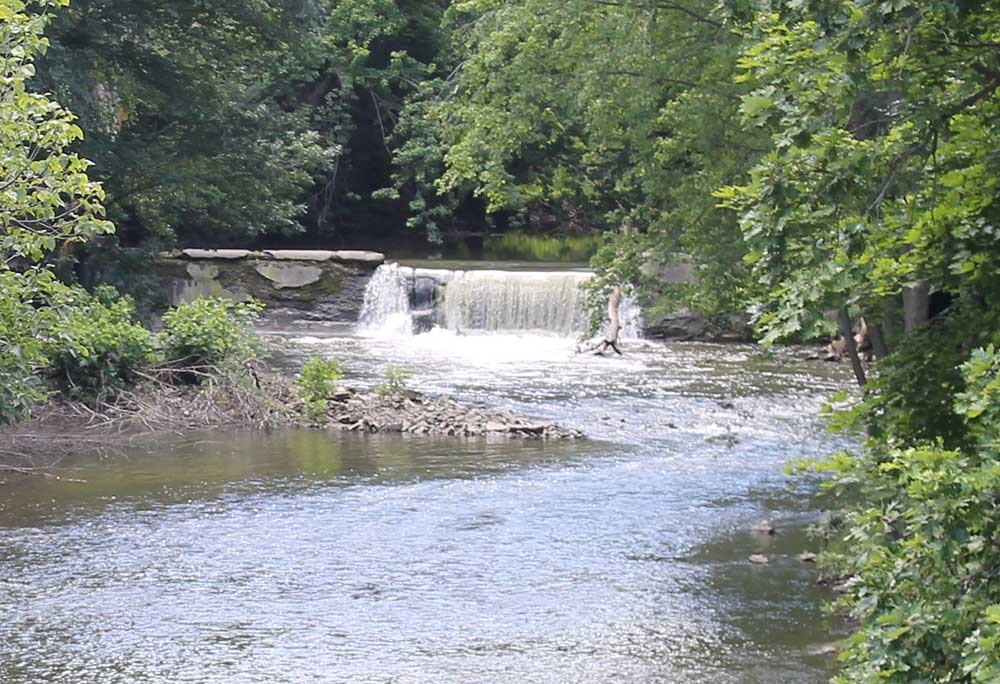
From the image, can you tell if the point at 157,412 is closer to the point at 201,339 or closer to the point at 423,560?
the point at 201,339

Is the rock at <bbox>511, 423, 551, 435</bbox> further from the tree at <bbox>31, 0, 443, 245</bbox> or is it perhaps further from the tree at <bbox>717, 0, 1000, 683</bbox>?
the tree at <bbox>717, 0, 1000, 683</bbox>

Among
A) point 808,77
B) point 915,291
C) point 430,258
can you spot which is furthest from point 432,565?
point 430,258

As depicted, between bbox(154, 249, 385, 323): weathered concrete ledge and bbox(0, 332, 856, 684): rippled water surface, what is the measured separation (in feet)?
34.3

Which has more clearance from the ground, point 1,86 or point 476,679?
point 1,86

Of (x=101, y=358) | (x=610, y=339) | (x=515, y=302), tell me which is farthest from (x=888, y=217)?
(x=515, y=302)

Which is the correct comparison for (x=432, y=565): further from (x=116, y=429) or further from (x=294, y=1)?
(x=294, y=1)

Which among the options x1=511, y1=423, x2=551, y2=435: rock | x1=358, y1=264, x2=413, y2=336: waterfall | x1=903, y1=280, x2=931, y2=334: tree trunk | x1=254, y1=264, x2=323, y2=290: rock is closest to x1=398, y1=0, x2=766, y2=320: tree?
x1=903, y1=280, x2=931, y2=334: tree trunk

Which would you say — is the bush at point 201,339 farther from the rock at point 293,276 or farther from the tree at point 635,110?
the rock at point 293,276

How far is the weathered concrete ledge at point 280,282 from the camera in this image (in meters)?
25.2

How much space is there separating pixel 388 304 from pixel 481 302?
5.64 feet

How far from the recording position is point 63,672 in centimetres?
720

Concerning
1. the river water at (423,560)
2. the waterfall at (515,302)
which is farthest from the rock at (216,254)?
the river water at (423,560)

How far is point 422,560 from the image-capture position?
31.1 ft

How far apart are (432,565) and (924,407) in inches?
194
